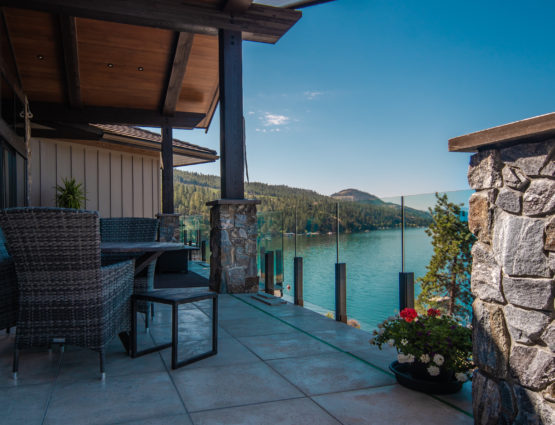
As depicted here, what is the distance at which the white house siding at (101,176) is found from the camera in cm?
907

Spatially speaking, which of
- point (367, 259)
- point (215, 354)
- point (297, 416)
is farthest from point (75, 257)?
point (367, 259)

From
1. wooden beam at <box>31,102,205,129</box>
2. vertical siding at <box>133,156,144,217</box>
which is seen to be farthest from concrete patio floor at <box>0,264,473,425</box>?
vertical siding at <box>133,156,144,217</box>

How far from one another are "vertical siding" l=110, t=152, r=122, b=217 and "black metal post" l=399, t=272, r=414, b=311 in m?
8.72

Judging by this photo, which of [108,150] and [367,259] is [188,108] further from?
[367,259]

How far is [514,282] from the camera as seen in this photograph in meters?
1.50

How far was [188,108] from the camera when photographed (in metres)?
8.52

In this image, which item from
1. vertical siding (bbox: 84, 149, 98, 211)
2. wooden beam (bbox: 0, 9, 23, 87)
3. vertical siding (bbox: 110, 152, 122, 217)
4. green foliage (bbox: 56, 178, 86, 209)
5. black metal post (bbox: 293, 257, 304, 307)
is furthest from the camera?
vertical siding (bbox: 110, 152, 122, 217)

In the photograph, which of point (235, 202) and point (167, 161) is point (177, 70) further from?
point (235, 202)

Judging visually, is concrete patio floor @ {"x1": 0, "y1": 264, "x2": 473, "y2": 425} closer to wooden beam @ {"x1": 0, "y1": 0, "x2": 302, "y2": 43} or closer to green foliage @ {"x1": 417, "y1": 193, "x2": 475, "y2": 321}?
green foliage @ {"x1": 417, "y1": 193, "x2": 475, "y2": 321}

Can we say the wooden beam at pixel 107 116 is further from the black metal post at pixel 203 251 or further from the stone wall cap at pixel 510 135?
the stone wall cap at pixel 510 135

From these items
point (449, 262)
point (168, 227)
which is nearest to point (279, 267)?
point (449, 262)

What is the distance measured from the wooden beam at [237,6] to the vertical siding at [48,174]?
236 inches

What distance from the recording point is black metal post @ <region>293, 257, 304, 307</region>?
450 centimetres

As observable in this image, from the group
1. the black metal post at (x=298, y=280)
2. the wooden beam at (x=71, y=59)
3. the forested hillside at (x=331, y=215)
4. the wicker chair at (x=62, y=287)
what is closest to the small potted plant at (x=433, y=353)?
the forested hillside at (x=331, y=215)
